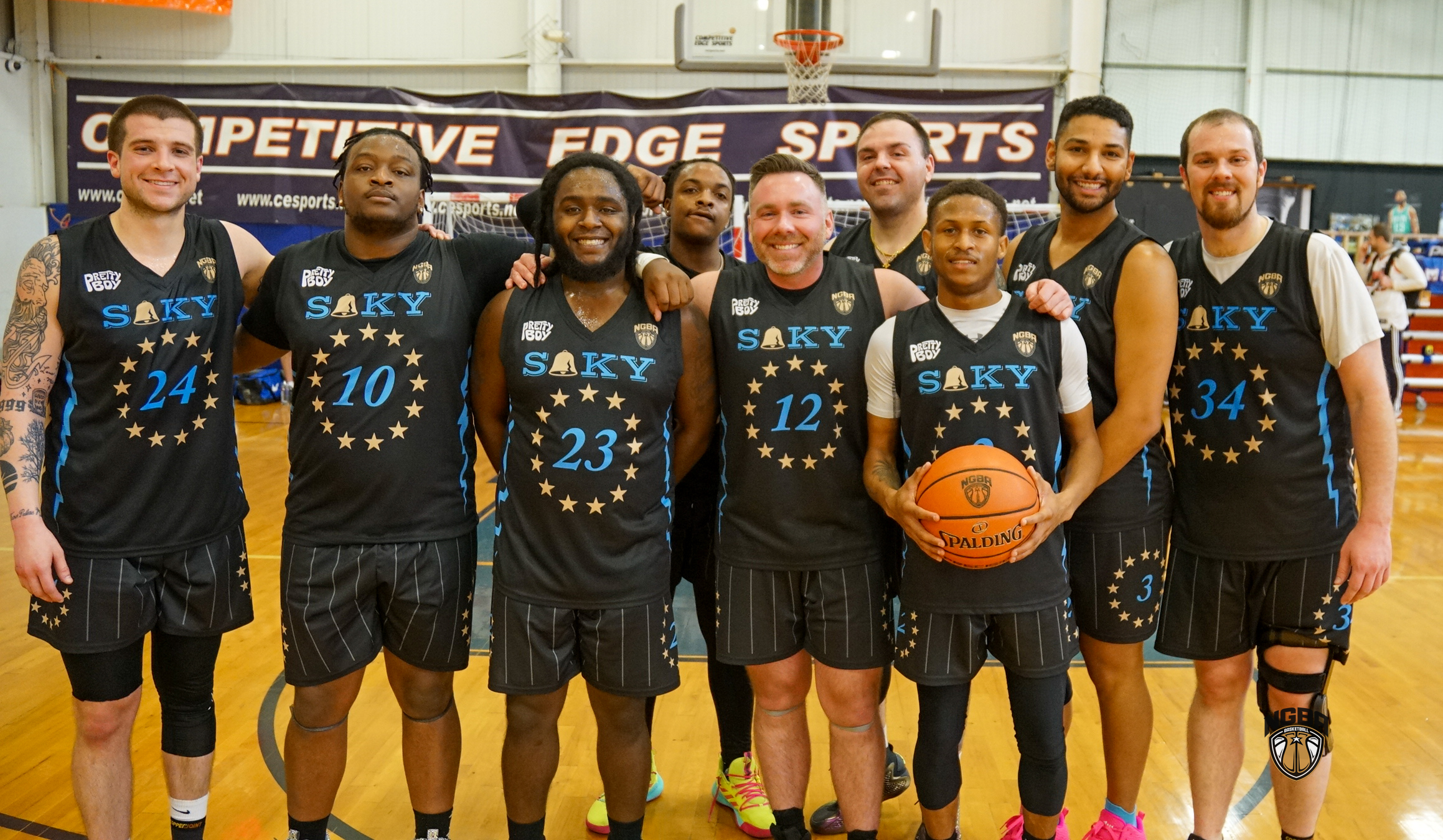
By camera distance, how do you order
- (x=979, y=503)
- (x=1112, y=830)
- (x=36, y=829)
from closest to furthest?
(x=979, y=503) → (x=1112, y=830) → (x=36, y=829)

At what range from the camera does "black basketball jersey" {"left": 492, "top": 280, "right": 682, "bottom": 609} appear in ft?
8.48

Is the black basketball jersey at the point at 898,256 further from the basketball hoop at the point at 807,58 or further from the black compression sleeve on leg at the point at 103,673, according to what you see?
the basketball hoop at the point at 807,58

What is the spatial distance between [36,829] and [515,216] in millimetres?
6622

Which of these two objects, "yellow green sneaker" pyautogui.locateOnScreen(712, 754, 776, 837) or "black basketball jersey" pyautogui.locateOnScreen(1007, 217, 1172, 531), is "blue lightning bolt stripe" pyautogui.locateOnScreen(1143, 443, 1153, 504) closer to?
"black basketball jersey" pyautogui.locateOnScreen(1007, 217, 1172, 531)

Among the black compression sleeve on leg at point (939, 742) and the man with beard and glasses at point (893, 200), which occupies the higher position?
the man with beard and glasses at point (893, 200)

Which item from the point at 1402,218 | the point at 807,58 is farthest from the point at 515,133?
the point at 1402,218

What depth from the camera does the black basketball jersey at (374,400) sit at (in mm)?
2668

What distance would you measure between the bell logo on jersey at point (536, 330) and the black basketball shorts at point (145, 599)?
1.06 meters

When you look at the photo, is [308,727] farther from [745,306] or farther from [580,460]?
[745,306]

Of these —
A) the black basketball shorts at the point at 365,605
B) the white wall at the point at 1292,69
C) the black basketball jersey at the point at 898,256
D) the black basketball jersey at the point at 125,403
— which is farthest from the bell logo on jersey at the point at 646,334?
the white wall at the point at 1292,69

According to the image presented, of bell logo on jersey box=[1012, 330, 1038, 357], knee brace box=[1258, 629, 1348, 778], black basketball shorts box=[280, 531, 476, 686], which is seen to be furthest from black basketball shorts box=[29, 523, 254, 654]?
knee brace box=[1258, 629, 1348, 778]

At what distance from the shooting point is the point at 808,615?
8.95ft

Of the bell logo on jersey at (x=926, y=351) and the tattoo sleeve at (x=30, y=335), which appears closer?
the bell logo on jersey at (x=926, y=351)

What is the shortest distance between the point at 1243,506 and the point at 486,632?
3310mm
